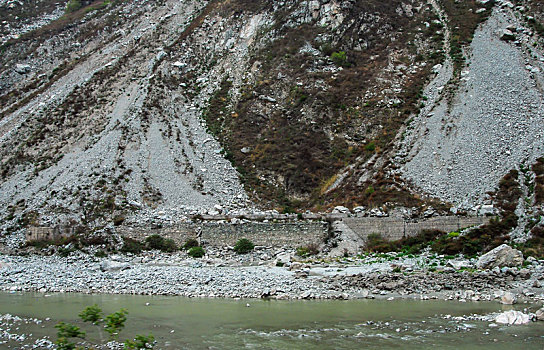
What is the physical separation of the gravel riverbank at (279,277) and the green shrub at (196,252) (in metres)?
1.05

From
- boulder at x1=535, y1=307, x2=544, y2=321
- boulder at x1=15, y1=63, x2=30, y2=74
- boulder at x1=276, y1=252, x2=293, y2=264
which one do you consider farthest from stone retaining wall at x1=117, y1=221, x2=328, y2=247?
boulder at x1=15, y1=63, x2=30, y2=74

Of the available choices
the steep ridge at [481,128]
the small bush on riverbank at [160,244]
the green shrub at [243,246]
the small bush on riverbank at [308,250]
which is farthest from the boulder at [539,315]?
the small bush on riverbank at [160,244]

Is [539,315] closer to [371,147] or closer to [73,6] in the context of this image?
[371,147]

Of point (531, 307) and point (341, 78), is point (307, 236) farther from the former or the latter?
point (341, 78)

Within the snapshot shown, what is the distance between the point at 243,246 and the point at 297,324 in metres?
16.8

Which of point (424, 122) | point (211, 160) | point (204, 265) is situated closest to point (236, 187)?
point (211, 160)

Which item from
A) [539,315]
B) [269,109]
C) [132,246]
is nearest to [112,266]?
[132,246]

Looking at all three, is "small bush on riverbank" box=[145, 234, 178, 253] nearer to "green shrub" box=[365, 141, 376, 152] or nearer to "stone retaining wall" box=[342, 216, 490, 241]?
"stone retaining wall" box=[342, 216, 490, 241]

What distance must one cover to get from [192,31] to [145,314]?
53.5 metres

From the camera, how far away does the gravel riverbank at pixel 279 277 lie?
2070cm

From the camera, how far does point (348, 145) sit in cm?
4725

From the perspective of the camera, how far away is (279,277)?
2386cm

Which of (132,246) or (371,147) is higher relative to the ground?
(371,147)

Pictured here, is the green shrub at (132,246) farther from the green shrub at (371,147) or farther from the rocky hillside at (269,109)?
the green shrub at (371,147)
